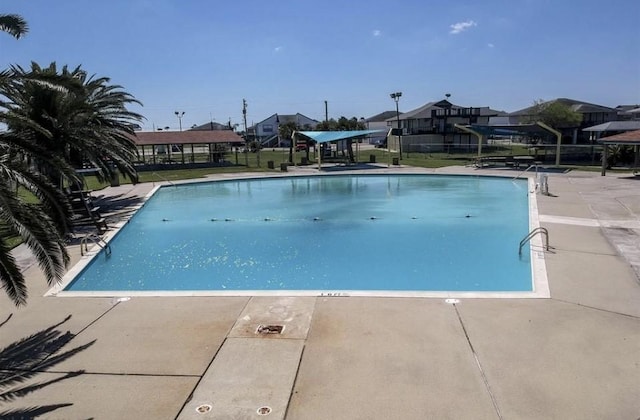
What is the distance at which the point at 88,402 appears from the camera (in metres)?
5.06

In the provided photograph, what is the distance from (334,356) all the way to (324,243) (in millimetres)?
8031

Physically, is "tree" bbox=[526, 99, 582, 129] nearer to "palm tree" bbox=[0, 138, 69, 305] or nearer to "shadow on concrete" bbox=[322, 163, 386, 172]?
"shadow on concrete" bbox=[322, 163, 386, 172]

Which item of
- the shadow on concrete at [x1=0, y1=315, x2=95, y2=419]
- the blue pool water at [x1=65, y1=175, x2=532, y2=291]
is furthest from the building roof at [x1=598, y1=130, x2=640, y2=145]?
the shadow on concrete at [x1=0, y1=315, x2=95, y2=419]

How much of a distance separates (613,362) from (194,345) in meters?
5.32

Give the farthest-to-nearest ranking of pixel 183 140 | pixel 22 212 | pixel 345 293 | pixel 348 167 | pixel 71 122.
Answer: pixel 183 140 → pixel 348 167 → pixel 71 122 → pixel 345 293 → pixel 22 212

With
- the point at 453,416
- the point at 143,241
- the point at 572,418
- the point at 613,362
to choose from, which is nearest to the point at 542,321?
the point at 613,362

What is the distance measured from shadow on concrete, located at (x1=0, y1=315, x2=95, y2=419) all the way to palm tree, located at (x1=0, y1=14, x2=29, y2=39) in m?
4.48

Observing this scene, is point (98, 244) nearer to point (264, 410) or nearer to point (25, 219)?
point (25, 219)

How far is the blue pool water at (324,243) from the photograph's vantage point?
34.9 ft

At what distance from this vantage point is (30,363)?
593 centimetres

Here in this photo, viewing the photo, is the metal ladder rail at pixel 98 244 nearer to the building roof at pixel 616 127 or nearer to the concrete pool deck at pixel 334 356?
the concrete pool deck at pixel 334 356

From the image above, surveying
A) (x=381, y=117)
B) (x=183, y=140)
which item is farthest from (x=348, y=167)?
(x=381, y=117)

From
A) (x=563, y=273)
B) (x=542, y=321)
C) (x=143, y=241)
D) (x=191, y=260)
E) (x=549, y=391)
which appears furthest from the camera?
(x=143, y=241)

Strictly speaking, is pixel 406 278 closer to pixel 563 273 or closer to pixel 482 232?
pixel 563 273
